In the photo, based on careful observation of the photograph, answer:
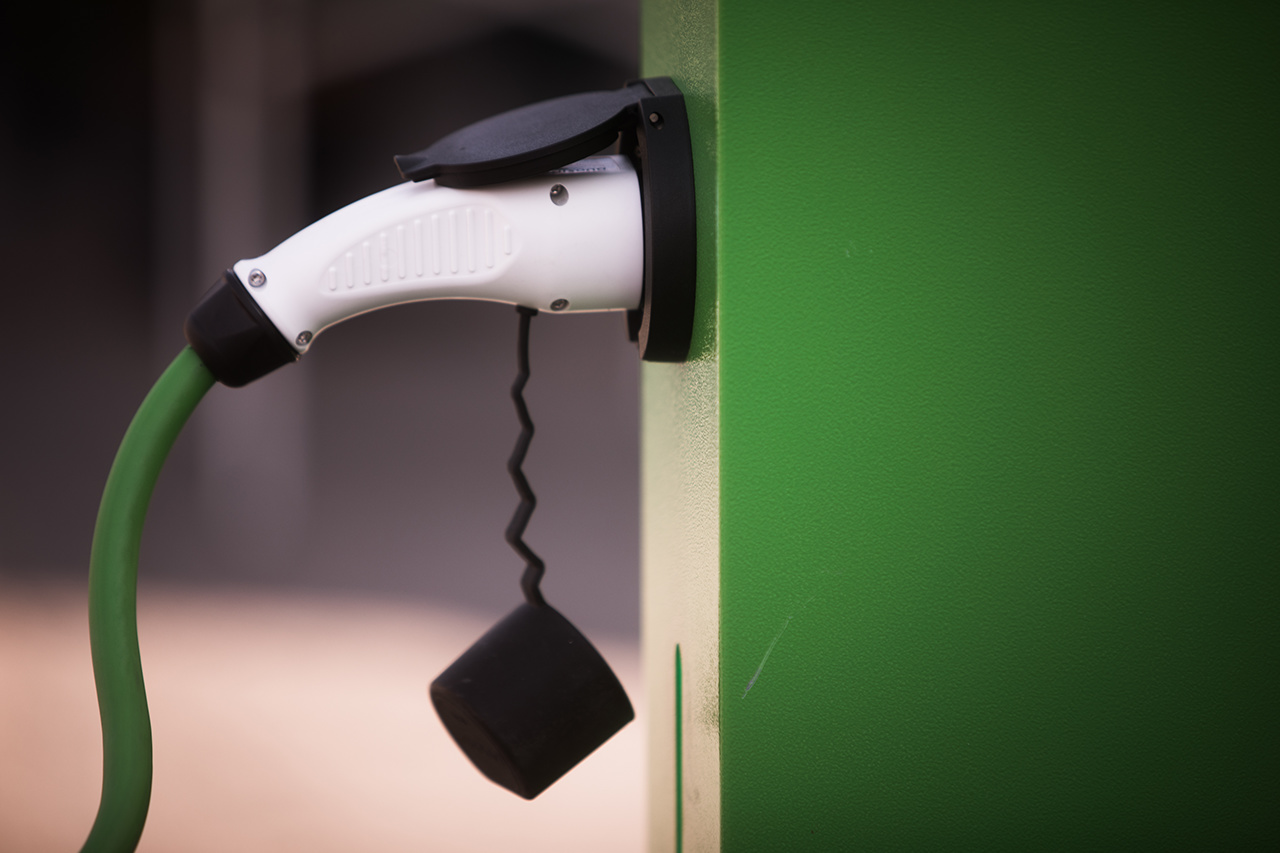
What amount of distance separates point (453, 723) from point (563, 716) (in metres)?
0.07

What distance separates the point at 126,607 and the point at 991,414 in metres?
0.37

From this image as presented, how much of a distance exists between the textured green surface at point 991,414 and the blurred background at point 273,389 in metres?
1.03

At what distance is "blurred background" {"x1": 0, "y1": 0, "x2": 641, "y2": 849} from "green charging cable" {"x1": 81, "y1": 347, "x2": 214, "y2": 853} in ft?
3.27

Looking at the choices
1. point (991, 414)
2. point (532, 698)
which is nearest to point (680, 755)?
point (532, 698)

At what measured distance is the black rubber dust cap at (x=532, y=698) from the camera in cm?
39

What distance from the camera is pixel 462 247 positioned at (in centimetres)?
35

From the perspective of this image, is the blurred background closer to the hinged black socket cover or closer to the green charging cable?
the green charging cable

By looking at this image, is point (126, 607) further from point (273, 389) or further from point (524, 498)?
point (273, 389)

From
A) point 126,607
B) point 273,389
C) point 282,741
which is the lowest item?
point 282,741

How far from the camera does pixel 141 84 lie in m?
4.40

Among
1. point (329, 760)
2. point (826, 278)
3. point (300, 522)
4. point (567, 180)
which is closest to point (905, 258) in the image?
point (826, 278)

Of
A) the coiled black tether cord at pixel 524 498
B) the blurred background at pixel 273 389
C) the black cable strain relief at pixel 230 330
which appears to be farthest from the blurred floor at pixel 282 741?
the black cable strain relief at pixel 230 330

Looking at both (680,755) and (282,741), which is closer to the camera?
(680,755)

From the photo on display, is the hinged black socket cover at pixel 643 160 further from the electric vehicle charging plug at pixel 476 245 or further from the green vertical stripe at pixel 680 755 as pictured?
the green vertical stripe at pixel 680 755
